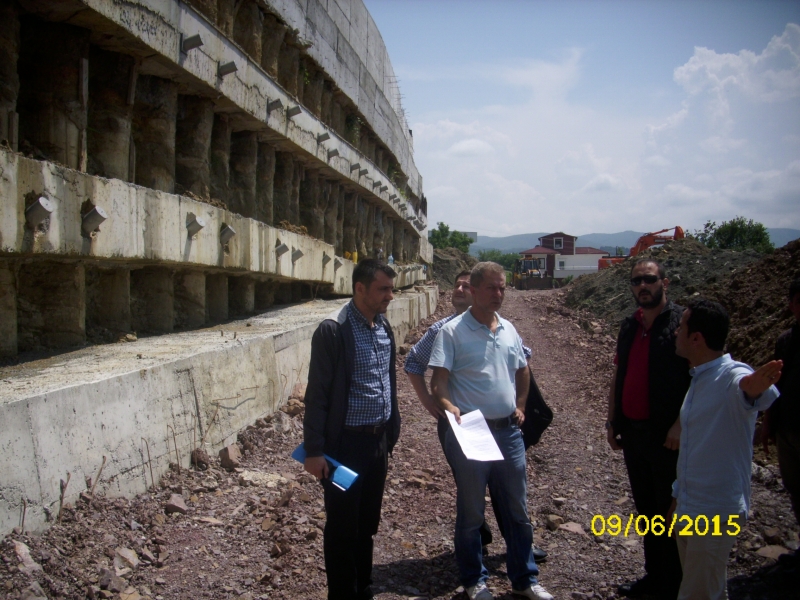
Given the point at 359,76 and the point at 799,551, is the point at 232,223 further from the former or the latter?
the point at 359,76

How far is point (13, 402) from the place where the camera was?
367 centimetres

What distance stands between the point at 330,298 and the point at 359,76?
274 inches

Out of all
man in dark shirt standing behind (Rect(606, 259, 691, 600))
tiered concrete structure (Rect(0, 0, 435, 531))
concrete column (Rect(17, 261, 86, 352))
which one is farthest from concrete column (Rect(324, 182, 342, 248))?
man in dark shirt standing behind (Rect(606, 259, 691, 600))

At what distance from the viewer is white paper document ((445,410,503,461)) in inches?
147

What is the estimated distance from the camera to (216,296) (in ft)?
30.9

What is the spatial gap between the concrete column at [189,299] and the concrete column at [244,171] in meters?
2.59

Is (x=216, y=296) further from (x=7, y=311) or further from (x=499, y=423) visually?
(x=499, y=423)

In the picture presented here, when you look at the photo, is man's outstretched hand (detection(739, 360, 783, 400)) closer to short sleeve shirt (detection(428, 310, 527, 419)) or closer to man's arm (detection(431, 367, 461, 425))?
short sleeve shirt (detection(428, 310, 527, 419))

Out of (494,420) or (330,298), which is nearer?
(494,420)

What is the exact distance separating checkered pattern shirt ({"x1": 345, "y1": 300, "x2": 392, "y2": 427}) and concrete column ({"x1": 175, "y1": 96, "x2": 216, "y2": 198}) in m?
5.69

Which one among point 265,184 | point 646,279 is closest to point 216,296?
point 265,184

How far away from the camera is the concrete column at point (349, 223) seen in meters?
18.8

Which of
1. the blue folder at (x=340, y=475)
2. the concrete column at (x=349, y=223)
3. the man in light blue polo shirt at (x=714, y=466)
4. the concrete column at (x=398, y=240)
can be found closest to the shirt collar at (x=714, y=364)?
the man in light blue polo shirt at (x=714, y=466)

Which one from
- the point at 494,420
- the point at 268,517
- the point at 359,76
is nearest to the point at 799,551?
the point at 494,420
